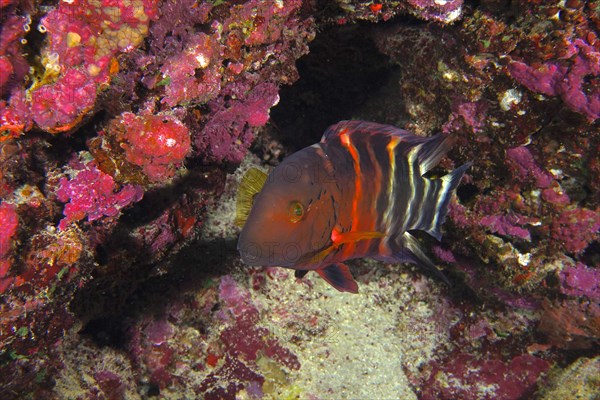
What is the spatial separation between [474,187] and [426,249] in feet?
3.00

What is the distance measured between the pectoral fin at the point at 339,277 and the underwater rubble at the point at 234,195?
127 cm

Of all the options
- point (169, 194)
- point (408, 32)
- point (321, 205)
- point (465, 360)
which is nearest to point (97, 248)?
point (169, 194)

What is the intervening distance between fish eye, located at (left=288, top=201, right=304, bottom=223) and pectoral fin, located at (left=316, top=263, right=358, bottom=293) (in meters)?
0.61

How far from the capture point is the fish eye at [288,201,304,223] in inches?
83.2

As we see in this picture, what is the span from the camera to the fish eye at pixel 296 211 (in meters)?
2.11

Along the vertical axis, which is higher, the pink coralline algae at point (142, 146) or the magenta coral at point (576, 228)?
the pink coralline algae at point (142, 146)

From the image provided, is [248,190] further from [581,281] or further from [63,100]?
[581,281]

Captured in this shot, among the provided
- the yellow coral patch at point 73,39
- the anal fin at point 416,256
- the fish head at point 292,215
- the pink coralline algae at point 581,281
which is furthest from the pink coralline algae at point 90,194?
the pink coralline algae at point 581,281

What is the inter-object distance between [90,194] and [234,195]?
2181mm

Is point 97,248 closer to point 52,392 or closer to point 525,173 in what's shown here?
point 52,392

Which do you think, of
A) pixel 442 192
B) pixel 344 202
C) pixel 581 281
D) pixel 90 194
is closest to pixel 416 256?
pixel 442 192

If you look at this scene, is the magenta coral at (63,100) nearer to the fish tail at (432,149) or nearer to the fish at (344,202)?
the fish at (344,202)

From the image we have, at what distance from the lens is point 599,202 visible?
3.31 meters

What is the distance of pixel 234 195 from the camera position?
15.5ft
